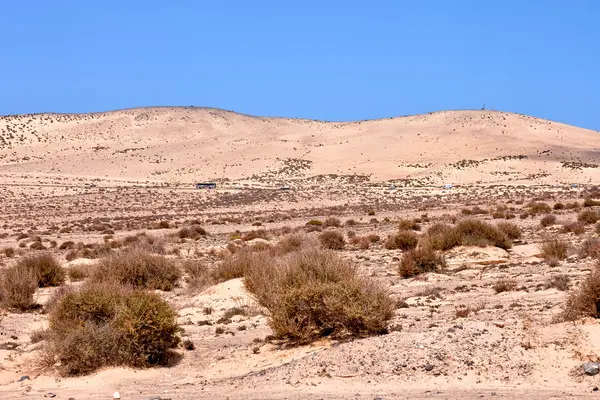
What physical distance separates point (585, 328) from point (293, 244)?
16190 millimetres

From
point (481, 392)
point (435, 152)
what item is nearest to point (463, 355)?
point (481, 392)

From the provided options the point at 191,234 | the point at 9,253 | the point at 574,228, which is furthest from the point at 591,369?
the point at 191,234

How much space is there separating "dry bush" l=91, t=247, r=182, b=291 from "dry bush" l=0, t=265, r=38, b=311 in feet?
5.36

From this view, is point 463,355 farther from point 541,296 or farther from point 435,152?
point 435,152

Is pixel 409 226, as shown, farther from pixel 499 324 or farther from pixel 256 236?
pixel 499 324

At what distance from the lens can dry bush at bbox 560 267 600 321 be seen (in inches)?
505

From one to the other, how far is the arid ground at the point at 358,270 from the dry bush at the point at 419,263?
0.12 m

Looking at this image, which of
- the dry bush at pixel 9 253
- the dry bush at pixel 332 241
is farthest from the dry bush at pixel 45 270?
the dry bush at pixel 332 241

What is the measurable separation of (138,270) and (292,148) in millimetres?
127811

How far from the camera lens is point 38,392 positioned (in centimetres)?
1198

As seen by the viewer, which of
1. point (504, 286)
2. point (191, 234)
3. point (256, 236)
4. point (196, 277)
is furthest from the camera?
point (191, 234)

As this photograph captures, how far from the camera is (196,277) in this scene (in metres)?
23.5

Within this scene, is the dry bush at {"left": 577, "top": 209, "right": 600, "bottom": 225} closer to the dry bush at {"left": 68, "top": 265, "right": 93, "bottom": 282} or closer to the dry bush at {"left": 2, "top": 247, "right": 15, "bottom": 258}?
the dry bush at {"left": 68, "top": 265, "right": 93, "bottom": 282}

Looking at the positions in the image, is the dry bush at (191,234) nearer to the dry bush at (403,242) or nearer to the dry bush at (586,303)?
the dry bush at (403,242)
